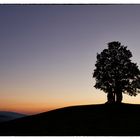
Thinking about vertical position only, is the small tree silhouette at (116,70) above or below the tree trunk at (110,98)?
above

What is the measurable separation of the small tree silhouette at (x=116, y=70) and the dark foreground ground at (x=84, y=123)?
3144mm

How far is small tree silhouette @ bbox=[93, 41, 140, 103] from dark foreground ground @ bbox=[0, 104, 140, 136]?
3144mm

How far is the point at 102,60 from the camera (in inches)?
1975

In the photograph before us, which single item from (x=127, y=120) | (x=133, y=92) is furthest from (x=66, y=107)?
(x=127, y=120)

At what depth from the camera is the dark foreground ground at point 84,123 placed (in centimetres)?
3125

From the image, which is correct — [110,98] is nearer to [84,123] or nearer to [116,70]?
[116,70]

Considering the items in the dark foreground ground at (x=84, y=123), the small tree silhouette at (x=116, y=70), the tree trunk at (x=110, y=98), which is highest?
the small tree silhouette at (x=116, y=70)

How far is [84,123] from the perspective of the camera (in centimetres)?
3675

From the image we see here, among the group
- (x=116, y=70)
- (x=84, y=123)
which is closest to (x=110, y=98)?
(x=116, y=70)

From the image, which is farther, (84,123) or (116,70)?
(116,70)

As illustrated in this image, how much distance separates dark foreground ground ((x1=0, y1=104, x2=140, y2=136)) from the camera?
31.2 meters

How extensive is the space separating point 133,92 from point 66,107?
34.2 ft

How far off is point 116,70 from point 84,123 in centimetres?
1544

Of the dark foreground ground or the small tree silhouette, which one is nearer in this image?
the dark foreground ground
